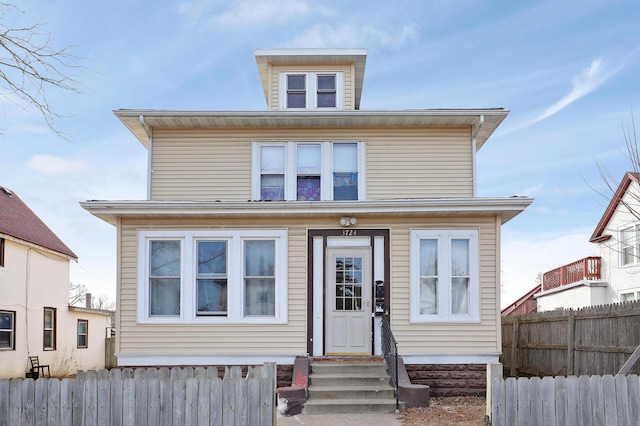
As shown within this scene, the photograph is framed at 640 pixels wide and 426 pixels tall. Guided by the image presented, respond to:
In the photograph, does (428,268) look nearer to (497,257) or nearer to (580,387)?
(497,257)

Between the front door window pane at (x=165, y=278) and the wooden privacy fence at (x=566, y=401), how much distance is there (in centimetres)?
739

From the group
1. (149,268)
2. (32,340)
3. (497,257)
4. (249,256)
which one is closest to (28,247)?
(32,340)

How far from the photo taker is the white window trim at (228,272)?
13.0 m

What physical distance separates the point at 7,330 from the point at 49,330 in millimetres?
2693

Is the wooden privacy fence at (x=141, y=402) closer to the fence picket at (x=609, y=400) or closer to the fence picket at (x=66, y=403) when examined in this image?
the fence picket at (x=66, y=403)


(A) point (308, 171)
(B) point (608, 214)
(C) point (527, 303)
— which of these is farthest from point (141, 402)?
(C) point (527, 303)

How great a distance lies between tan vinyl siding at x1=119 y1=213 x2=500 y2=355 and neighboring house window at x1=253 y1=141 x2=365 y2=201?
1.46m

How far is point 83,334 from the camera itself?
83.1 feet

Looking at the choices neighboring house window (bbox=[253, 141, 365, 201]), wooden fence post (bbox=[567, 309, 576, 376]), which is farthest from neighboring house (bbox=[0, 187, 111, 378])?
wooden fence post (bbox=[567, 309, 576, 376])

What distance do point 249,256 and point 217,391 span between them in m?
5.59

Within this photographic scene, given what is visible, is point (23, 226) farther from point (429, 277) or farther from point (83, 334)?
point (429, 277)

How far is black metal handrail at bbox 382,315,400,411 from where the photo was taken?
36.7 ft

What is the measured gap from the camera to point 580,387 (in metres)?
7.98

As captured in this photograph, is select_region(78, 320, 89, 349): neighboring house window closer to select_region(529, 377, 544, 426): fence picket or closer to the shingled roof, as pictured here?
the shingled roof
